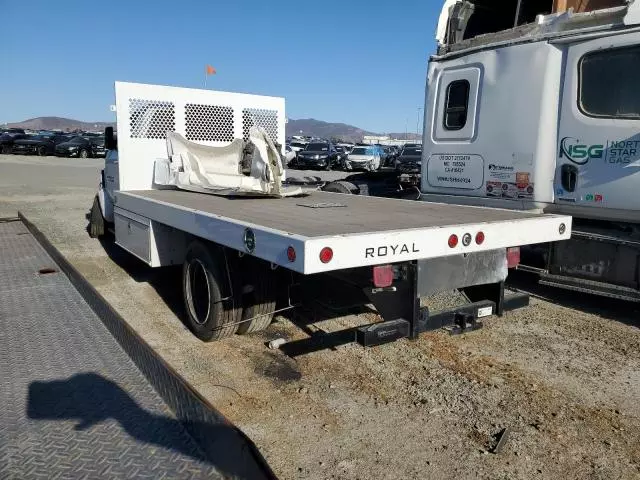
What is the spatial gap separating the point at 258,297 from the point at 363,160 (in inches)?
1091

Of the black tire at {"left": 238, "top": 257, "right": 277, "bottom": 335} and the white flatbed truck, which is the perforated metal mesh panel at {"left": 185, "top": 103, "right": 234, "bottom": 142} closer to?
the white flatbed truck

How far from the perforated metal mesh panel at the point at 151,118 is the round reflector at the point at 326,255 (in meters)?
4.52

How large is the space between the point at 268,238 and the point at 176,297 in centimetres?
336

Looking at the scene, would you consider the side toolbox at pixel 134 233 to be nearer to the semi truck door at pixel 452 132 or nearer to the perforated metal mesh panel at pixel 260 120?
the perforated metal mesh panel at pixel 260 120

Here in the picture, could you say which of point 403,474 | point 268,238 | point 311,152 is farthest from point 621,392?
point 311,152

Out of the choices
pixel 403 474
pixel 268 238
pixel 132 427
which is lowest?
pixel 403 474

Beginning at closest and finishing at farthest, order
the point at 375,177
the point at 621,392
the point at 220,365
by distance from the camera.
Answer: the point at 621,392, the point at 220,365, the point at 375,177

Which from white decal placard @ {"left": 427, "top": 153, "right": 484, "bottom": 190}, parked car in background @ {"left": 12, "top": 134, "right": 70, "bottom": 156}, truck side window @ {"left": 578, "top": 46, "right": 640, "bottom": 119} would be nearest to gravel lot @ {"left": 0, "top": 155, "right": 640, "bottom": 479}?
white decal placard @ {"left": 427, "top": 153, "right": 484, "bottom": 190}

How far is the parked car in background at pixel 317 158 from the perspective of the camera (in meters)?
33.2

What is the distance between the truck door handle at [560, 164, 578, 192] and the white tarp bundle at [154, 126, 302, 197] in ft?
9.36

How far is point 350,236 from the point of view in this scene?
3.05m

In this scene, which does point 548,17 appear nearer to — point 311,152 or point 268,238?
point 268,238

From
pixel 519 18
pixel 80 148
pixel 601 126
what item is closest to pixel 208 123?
pixel 519 18

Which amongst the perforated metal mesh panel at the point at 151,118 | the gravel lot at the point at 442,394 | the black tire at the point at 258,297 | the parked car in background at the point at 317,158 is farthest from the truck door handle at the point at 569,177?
the parked car in background at the point at 317,158
